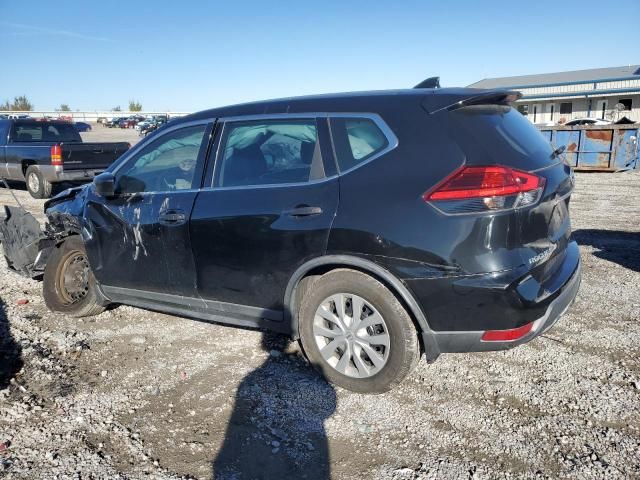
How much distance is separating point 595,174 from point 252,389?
15293 mm

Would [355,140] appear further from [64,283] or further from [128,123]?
[128,123]

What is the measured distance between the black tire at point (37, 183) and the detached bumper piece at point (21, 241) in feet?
23.6

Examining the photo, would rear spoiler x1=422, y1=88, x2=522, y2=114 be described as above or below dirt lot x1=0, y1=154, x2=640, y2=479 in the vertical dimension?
above

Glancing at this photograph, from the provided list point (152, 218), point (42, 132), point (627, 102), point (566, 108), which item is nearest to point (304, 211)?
point (152, 218)

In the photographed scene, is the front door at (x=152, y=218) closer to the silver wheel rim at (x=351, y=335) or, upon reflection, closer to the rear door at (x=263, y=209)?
the rear door at (x=263, y=209)

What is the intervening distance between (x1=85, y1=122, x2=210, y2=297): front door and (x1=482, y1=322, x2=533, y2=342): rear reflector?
6.95 feet

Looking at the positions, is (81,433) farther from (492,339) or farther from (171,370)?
(492,339)

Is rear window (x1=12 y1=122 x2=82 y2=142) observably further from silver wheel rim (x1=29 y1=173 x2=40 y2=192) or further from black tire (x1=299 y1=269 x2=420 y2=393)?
black tire (x1=299 y1=269 x2=420 y2=393)

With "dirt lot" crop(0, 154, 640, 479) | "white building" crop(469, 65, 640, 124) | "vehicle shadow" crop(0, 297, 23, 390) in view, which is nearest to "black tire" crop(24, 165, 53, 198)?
"vehicle shadow" crop(0, 297, 23, 390)

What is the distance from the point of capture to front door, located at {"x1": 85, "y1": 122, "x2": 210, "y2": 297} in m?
3.86

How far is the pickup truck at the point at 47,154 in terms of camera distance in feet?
38.4

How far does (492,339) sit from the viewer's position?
116 inches

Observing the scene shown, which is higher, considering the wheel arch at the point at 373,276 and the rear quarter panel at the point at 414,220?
the rear quarter panel at the point at 414,220

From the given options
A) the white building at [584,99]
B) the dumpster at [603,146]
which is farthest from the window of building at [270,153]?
the white building at [584,99]
